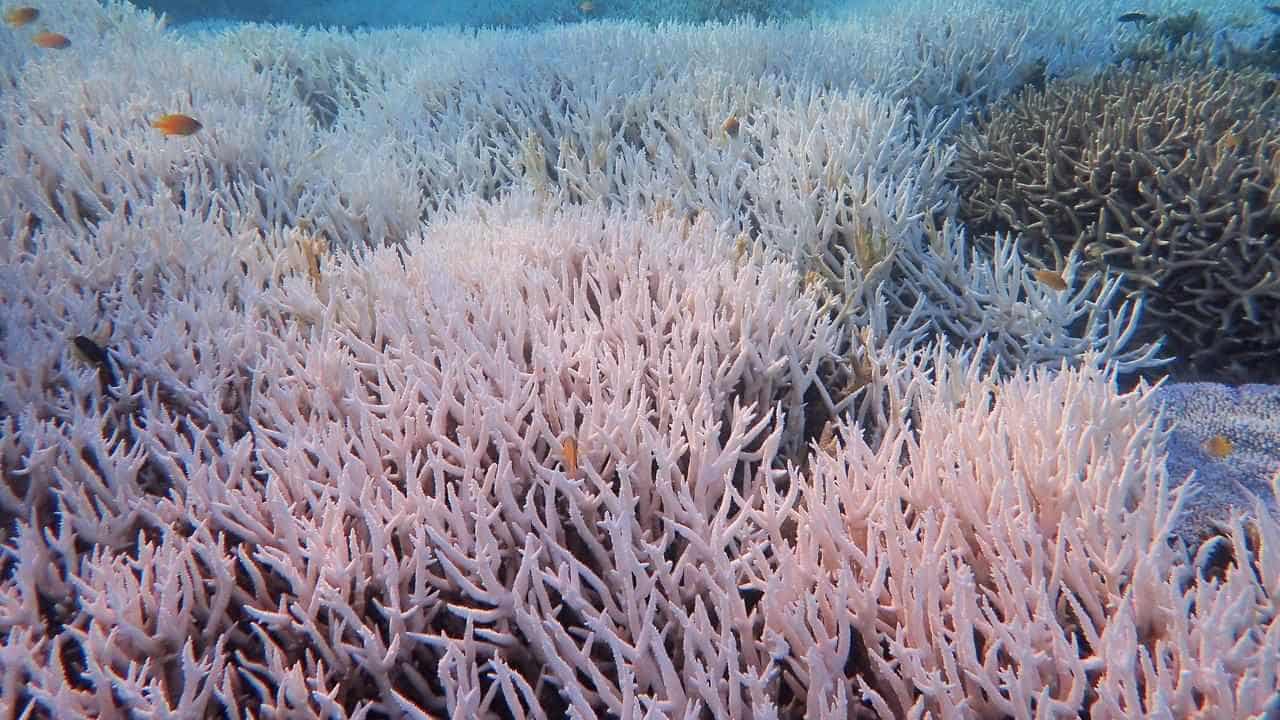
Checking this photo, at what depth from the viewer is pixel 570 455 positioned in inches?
86.0

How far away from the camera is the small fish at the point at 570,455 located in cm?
219

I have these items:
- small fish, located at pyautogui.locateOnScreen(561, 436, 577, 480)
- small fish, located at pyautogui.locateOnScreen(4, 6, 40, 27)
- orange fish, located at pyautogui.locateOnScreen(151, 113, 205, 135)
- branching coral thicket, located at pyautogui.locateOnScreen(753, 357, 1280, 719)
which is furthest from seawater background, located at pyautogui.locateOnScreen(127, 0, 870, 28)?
small fish, located at pyautogui.locateOnScreen(561, 436, 577, 480)

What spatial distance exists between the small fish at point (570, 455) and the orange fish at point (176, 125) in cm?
400

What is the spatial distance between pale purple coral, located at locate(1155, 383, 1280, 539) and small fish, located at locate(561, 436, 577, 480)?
201 centimetres

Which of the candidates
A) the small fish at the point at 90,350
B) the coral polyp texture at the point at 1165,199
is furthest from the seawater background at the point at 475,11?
the small fish at the point at 90,350

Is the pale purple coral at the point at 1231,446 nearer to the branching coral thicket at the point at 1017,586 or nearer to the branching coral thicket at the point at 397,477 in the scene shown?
the branching coral thicket at the point at 1017,586

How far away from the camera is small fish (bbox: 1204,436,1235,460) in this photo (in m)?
2.73

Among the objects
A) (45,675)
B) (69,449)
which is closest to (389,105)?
(69,449)

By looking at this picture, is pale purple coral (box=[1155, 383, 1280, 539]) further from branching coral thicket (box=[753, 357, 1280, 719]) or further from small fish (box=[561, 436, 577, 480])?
small fish (box=[561, 436, 577, 480])

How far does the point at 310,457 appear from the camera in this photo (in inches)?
97.0

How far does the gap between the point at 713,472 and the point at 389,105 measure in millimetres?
5541

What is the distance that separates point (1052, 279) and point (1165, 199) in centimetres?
151

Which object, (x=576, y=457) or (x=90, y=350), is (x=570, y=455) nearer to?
(x=576, y=457)

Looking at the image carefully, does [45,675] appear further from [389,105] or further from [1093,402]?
[389,105]
